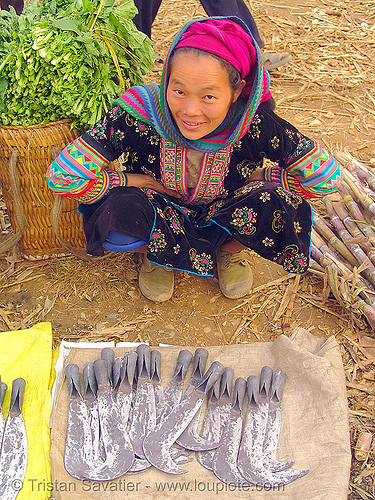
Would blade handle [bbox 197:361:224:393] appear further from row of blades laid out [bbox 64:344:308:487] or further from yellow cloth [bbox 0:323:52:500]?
yellow cloth [bbox 0:323:52:500]

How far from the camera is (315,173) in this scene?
7.68 ft

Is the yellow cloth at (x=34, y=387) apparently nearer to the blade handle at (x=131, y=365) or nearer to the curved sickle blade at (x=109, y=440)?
the curved sickle blade at (x=109, y=440)

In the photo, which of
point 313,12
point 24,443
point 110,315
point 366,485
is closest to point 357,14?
point 313,12

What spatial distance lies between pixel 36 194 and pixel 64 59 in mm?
686

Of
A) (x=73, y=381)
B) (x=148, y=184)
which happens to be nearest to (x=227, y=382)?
(x=73, y=381)

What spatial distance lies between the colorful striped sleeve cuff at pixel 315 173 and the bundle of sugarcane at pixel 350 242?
1.52 feet

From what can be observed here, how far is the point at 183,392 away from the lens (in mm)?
2133

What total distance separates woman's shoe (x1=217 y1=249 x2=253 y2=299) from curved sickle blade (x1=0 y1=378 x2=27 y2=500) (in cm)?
109

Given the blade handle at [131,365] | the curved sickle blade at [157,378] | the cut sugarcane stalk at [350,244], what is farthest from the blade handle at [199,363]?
the cut sugarcane stalk at [350,244]

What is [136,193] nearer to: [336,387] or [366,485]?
[336,387]

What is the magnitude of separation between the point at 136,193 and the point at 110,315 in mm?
670

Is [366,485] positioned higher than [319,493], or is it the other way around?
[319,493]

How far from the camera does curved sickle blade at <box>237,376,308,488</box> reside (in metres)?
1.82

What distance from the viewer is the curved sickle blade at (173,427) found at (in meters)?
1.86
